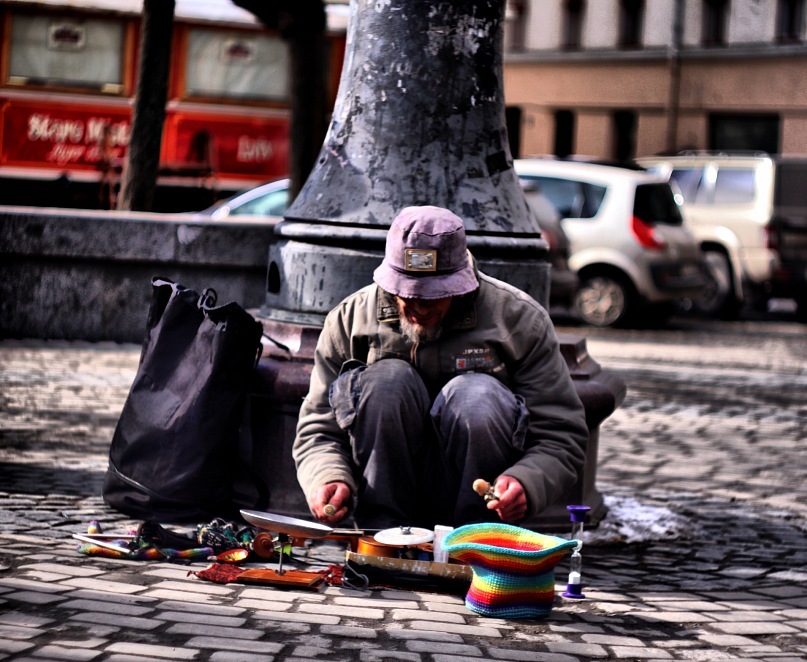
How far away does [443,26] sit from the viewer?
5.64 m

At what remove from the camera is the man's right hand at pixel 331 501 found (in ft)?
14.4

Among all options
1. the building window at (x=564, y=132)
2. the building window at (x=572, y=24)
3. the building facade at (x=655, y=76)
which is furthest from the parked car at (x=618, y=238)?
the building window at (x=564, y=132)

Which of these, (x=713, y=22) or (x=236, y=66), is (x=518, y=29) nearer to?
(x=713, y=22)

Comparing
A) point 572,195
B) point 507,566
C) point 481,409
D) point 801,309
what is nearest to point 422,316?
point 481,409

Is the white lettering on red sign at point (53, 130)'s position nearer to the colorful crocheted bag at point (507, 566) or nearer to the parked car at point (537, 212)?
the parked car at point (537, 212)

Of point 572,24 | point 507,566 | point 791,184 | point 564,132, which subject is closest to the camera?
point 507,566

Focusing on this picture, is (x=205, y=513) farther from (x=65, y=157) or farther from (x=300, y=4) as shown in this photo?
(x=65, y=157)

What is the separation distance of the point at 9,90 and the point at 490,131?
1159 centimetres

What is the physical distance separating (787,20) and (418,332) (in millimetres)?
31589

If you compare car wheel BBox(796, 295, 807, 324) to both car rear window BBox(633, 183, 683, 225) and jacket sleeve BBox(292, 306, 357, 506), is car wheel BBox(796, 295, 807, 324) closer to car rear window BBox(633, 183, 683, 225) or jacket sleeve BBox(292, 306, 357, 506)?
car rear window BBox(633, 183, 683, 225)

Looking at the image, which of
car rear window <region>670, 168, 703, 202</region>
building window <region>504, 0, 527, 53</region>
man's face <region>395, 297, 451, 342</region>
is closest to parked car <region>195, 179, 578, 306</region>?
car rear window <region>670, 168, 703, 202</region>

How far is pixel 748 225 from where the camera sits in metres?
18.8

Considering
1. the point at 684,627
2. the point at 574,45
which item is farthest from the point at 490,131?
the point at 574,45

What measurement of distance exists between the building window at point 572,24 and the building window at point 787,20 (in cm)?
561
